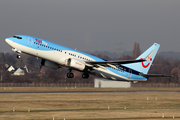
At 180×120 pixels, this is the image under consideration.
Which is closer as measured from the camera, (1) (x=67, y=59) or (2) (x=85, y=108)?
(1) (x=67, y=59)

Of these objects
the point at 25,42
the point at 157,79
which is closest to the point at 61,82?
the point at 157,79

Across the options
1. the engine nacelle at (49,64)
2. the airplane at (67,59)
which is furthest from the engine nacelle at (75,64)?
the engine nacelle at (49,64)

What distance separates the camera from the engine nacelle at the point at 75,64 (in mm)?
52094

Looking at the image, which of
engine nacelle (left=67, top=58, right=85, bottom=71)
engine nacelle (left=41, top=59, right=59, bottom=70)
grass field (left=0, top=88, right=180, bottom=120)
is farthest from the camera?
grass field (left=0, top=88, right=180, bottom=120)

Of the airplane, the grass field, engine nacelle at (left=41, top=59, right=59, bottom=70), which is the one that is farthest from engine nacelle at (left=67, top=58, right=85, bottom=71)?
the grass field

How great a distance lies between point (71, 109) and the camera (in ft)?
220

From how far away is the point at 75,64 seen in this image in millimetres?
52531

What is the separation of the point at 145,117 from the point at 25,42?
25939 millimetres

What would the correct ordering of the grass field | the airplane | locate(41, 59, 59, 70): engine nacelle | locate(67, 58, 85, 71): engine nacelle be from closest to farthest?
the airplane < locate(67, 58, 85, 71): engine nacelle < locate(41, 59, 59, 70): engine nacelle < the grass field

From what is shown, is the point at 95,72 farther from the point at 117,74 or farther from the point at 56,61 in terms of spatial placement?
the point at 56,61

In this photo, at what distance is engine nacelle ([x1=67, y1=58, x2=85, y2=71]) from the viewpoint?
52.1 meters

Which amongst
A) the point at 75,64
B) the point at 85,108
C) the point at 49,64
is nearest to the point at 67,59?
the point at 75,64

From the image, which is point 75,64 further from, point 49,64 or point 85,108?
point 85,108

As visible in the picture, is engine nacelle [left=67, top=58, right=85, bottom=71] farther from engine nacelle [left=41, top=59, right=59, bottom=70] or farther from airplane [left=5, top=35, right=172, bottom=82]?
engine nacelle [left=41, top=59, right=59, bottom=70]
